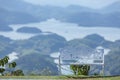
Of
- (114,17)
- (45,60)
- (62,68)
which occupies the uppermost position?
(114,17)

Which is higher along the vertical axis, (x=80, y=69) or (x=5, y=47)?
(x=5, y=47)

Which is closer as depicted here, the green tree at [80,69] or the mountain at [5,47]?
the green tree at [80,69]

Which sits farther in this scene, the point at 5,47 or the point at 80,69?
the point at 5,47

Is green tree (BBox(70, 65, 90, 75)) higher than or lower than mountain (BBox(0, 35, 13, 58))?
lower

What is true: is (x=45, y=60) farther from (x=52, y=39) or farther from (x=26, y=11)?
(x=26, y=11)

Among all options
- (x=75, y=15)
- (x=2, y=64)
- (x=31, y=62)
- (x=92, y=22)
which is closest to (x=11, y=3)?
(x=75, y=15)

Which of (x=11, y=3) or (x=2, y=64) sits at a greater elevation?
(x=11, y=3)

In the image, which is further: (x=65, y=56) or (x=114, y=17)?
(x=114, y=17)

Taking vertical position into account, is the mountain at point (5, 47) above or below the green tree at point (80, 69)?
above

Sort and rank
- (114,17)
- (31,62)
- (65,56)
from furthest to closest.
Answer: (31,62) → (114,17) → (65,56)

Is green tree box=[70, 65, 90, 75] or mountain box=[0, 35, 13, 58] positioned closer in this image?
green tree box=[70, 65, 90, 75]

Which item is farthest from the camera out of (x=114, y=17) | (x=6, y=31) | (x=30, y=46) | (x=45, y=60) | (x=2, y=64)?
(x=30, y=46)
